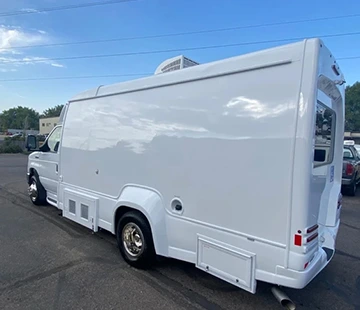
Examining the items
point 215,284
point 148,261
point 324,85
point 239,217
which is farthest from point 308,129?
point 148,261

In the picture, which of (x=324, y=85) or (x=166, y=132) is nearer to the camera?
(x=324, y=85)

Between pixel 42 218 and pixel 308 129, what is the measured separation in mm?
5601

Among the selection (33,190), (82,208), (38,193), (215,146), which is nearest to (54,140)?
(38,193)

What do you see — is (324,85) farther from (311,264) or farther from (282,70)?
(311,264)

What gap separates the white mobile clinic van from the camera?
2279mm

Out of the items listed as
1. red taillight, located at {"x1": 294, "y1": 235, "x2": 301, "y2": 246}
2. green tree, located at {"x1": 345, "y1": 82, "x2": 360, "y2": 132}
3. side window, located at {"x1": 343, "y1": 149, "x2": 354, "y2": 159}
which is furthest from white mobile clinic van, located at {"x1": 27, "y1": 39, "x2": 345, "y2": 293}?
green tree, located at {"x1": 345, "y1": 82, "x2": 360, "y2": 132}

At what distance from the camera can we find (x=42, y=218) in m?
5.72

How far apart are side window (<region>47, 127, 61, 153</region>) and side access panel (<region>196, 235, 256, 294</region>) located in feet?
13.2

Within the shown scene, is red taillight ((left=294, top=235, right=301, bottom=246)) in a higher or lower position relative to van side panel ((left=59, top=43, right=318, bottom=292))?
lower

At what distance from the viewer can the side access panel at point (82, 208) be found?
4.18 m

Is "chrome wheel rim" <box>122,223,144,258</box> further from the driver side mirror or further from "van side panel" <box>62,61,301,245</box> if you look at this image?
the driver side mirror

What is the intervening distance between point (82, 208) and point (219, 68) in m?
3.19

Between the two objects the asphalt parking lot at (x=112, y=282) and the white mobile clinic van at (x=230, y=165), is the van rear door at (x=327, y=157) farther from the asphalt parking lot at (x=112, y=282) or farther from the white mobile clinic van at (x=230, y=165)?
the asphalt parking lot at (x=112, y=282)

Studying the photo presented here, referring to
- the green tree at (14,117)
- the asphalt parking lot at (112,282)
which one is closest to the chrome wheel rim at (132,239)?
the asphalt parking lot at (112,282)
